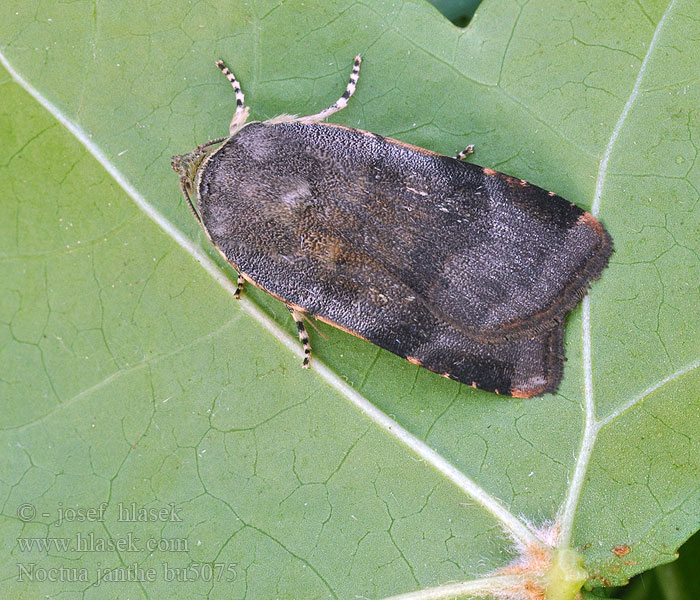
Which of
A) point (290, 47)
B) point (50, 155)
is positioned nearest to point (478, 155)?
point (290, 47)

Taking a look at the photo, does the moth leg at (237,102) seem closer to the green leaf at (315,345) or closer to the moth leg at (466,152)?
the green leaf at (315,345)

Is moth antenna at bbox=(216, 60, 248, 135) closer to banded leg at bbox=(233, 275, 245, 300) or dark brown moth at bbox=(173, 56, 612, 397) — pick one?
dark brown moth at bbox=(173, 56, 612, 397)

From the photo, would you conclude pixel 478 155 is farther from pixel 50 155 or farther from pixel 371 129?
pixel 50 155

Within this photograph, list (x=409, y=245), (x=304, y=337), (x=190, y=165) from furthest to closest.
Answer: (x=304, y=337) → (x=190, y=165) → (x=409, y=245)

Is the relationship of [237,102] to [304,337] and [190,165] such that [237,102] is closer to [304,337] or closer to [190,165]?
[190,165]

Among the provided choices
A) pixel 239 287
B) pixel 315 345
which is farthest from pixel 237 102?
pixel 315 345

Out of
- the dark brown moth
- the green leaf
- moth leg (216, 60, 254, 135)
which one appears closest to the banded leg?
the green leaf

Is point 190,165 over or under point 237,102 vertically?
under
